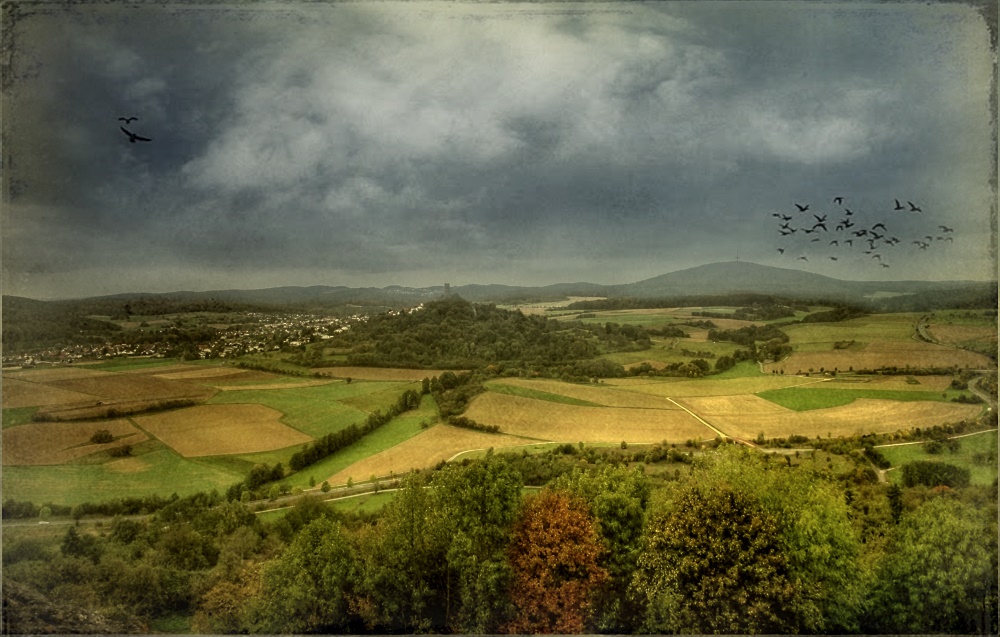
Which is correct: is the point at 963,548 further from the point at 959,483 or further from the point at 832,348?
the point at 832,348

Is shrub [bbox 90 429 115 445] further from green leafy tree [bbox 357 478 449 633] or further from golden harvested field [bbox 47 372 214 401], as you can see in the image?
green leafy tree [bbox 357 478 449 633]

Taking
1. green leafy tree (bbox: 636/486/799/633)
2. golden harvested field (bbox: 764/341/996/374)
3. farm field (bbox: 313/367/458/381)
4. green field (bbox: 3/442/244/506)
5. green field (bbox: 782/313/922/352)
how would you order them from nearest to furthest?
green leafy tree (bbox: 636/486/799/633) < green field (bbox: 3/442/244/506) < golden harvested field (bbox: 764/341/996/374) < green field (bbox: 782/313/922/352) < farm field (bbox: 313/367/458/381)

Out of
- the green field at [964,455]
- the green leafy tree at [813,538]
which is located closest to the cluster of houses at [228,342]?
the green leafy tree at [813,538]

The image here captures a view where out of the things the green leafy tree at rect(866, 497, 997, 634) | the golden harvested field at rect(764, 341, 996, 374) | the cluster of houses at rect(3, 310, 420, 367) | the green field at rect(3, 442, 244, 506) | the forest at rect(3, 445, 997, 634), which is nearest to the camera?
the forest at rect(3, 445, 997, 634)

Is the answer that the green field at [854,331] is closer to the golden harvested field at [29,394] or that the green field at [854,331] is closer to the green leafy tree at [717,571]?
the green leafy tree at [717,571]

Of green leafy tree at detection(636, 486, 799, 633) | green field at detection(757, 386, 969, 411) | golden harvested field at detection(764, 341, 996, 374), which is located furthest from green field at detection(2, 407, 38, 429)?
golden harvested field at detection(764, 341, 996, 374)

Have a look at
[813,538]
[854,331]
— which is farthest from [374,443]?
[854,331]
